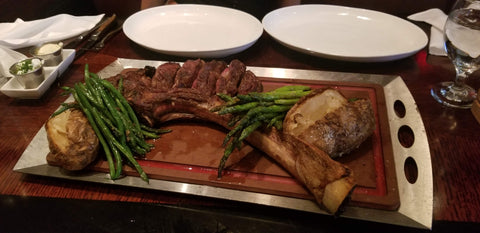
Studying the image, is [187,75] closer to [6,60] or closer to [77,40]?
[77,40]

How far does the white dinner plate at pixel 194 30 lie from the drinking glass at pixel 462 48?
74.5 inches

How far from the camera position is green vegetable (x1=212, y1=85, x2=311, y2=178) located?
2.10 metres

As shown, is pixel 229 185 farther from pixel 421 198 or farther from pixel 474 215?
pixel 474 215

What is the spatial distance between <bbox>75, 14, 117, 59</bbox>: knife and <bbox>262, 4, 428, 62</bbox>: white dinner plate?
83.8 inches

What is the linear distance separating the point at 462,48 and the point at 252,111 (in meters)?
1.95

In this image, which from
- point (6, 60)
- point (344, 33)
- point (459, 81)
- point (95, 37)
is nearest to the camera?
point (459, 81)

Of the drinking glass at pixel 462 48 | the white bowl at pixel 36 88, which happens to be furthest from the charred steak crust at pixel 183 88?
the drinking glass at pixel 462 48

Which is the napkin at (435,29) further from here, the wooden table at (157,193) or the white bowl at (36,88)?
the white bowl at (36,88)

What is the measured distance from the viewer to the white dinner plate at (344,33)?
313cm

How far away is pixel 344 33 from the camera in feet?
11.8

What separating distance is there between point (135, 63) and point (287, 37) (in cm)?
184

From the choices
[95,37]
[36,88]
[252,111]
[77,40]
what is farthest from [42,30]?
[252,111]

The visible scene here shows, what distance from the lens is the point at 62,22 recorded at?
161 inches

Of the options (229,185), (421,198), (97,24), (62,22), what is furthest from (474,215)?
(62,22)
